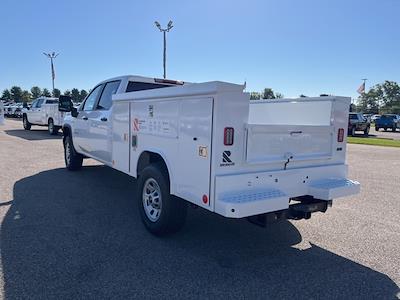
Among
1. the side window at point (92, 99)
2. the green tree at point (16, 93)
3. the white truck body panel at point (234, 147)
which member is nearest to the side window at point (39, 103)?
the side window at point (92, 99)

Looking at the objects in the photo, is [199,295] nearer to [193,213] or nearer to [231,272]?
[231,272]

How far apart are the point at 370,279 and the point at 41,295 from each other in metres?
3.07

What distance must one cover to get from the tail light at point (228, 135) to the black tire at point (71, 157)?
573cm

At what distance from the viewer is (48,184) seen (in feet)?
24.2

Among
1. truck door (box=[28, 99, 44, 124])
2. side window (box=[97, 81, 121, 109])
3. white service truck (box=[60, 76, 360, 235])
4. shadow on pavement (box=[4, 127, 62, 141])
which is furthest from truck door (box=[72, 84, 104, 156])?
truck door (box=[28, 99, 44, 124])

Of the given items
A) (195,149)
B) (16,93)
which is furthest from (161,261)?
(16,93)

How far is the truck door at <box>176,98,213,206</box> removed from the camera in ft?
11.8

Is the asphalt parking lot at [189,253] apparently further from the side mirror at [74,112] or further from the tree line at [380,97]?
the tree line at [380,97]

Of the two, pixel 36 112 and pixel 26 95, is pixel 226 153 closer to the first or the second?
pixel 36 112

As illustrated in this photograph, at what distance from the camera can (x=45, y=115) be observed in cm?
1970

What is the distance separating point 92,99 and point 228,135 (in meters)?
4.52

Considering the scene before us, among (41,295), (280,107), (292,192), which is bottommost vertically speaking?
(41,295)

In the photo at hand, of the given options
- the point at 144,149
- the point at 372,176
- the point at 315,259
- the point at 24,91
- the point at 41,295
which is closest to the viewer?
the point at 41,295

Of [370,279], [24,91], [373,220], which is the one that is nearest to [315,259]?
[370,279]
